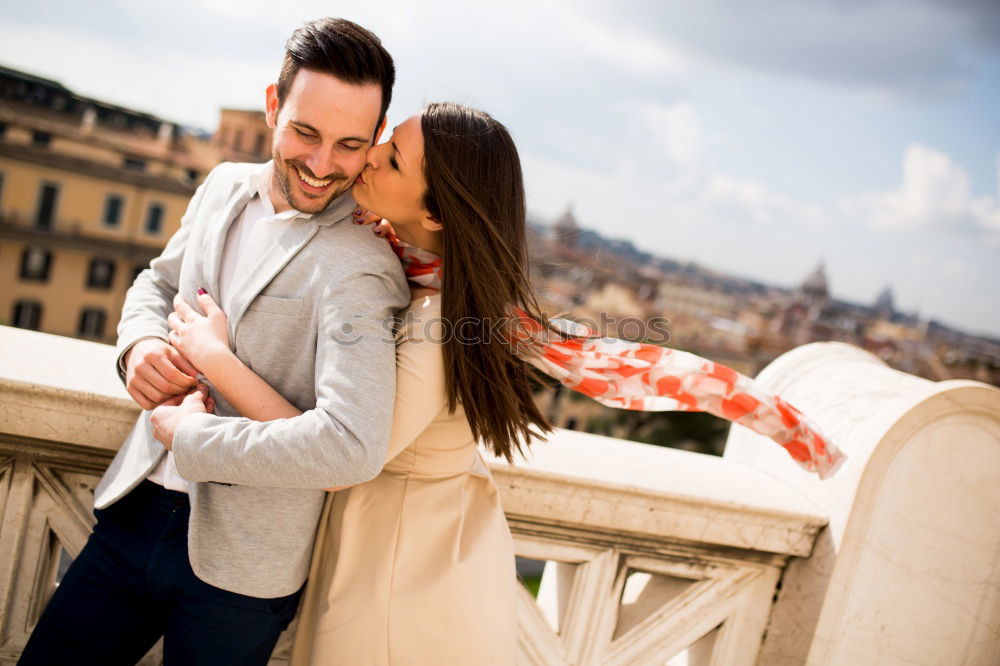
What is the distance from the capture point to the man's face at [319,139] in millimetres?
1493

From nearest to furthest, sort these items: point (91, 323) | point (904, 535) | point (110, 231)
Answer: point (904, 535), point (110, 231), point (91, 323)

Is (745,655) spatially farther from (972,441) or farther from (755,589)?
(972,441)

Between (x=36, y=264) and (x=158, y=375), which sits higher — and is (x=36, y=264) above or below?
below

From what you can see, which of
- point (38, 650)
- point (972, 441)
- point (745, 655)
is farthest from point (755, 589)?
point (38, 650)

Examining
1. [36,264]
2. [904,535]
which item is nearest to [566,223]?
[904,535]

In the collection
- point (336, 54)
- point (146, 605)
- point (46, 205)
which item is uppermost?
point (336, 54)

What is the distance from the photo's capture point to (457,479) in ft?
4.93

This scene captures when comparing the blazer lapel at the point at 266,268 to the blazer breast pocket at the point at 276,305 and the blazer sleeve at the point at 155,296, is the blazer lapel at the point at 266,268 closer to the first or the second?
the blazer breast pocket at the point at 276,305

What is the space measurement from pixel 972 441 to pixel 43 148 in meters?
43.0

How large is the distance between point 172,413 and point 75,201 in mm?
42158

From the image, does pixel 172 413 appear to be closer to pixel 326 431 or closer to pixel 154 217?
pixel 326 431

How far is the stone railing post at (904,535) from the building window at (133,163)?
139ft

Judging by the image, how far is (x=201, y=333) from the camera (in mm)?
1390

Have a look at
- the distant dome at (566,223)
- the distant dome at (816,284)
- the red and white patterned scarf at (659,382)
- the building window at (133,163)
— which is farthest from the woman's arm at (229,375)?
the distant dome at (816,284)
